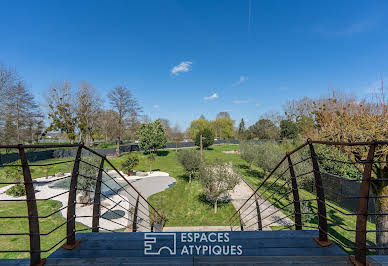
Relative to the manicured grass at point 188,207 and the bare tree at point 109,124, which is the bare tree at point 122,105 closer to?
the bare tree at point 109,124

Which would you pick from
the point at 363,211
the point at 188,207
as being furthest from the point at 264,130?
the point at 363,211

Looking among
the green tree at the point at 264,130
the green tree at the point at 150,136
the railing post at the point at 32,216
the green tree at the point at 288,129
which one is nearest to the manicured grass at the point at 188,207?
the railing post at the point at 32,216

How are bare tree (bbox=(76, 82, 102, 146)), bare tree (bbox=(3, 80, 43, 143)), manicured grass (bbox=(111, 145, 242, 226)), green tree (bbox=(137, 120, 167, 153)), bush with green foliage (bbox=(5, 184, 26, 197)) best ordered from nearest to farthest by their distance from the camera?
manicured grass (bbox=(111, 145, 242, 226)) → bush with green foliage (bbox=(5, 184, 26, 197)) → bare tree (bbox=(3, 80, 43, 143)) → bare tree (bbox=(76, 82, 102, 146)) → green tree (bbox=(137, 120, 167, 153))

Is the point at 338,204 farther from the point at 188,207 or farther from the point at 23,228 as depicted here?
the point at 23,228

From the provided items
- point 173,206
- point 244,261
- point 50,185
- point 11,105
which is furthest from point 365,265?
point 11,105

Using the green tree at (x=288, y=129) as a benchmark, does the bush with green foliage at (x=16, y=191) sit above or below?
below

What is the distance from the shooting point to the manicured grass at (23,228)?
626 cm

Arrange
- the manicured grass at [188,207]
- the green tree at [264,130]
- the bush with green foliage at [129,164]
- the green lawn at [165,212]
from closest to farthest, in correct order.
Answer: the green lawn at [165,212], the manicured grass at [188,207], the bush with green foliage at [129,164], the green tree at [264,130]

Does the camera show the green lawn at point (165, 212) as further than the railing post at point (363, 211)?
Yes

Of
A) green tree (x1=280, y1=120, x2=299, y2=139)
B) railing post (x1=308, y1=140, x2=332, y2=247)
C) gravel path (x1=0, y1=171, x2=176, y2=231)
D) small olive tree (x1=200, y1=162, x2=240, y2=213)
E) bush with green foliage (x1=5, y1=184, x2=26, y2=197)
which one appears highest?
green tree (x1=280, y1=120, x2=299, y2=139)

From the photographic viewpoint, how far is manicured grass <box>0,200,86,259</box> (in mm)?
6262

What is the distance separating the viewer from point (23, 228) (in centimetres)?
737

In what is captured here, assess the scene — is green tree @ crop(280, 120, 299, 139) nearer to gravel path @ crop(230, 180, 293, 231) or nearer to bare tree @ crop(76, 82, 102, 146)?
gravel path @ crop(230, 180, 293, 231)

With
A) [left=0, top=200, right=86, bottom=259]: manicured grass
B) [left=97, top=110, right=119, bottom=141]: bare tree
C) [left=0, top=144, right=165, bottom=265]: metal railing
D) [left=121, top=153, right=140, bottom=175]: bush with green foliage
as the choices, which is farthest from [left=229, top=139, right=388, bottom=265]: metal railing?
[left=97, top=110, right=119, bottom=141]: bare tree
